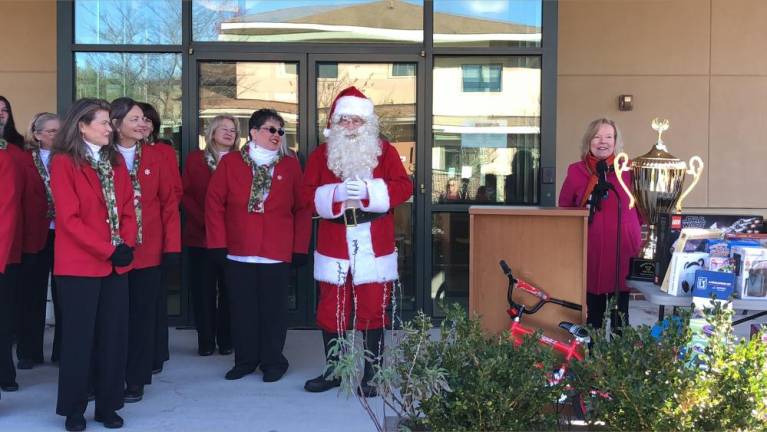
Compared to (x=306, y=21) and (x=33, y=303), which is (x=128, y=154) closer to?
(x=33, y=303)

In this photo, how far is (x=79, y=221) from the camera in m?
3.62

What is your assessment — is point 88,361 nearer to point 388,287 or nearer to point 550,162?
point 388,287

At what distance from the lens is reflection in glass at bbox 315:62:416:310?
6.10 metres

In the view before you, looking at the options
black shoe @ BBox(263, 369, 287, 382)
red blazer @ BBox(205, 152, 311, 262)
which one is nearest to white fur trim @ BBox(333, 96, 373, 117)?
red blazer @ BBox(205, 152, 311, 262)

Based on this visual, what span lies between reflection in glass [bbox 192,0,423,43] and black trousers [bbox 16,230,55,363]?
83.7 inches

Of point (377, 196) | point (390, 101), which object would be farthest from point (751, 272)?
point (390, 101)

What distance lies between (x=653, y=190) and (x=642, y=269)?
419mm

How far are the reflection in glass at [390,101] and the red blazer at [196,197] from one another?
1128 mm

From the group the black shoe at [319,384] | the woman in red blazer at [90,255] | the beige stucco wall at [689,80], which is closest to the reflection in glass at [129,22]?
the woman in red blazer at [90,255]

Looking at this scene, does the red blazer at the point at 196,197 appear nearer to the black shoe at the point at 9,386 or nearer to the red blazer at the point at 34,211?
the red blazer at the point at 34,211

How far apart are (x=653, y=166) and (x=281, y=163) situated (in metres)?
2.28

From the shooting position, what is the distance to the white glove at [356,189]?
4.25 meters

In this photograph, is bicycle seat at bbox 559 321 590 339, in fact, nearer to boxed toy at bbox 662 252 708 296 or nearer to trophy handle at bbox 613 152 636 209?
boxed toy at bbox 662 252 708 296

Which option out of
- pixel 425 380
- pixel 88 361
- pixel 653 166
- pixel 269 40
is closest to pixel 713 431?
pixel 425 380
